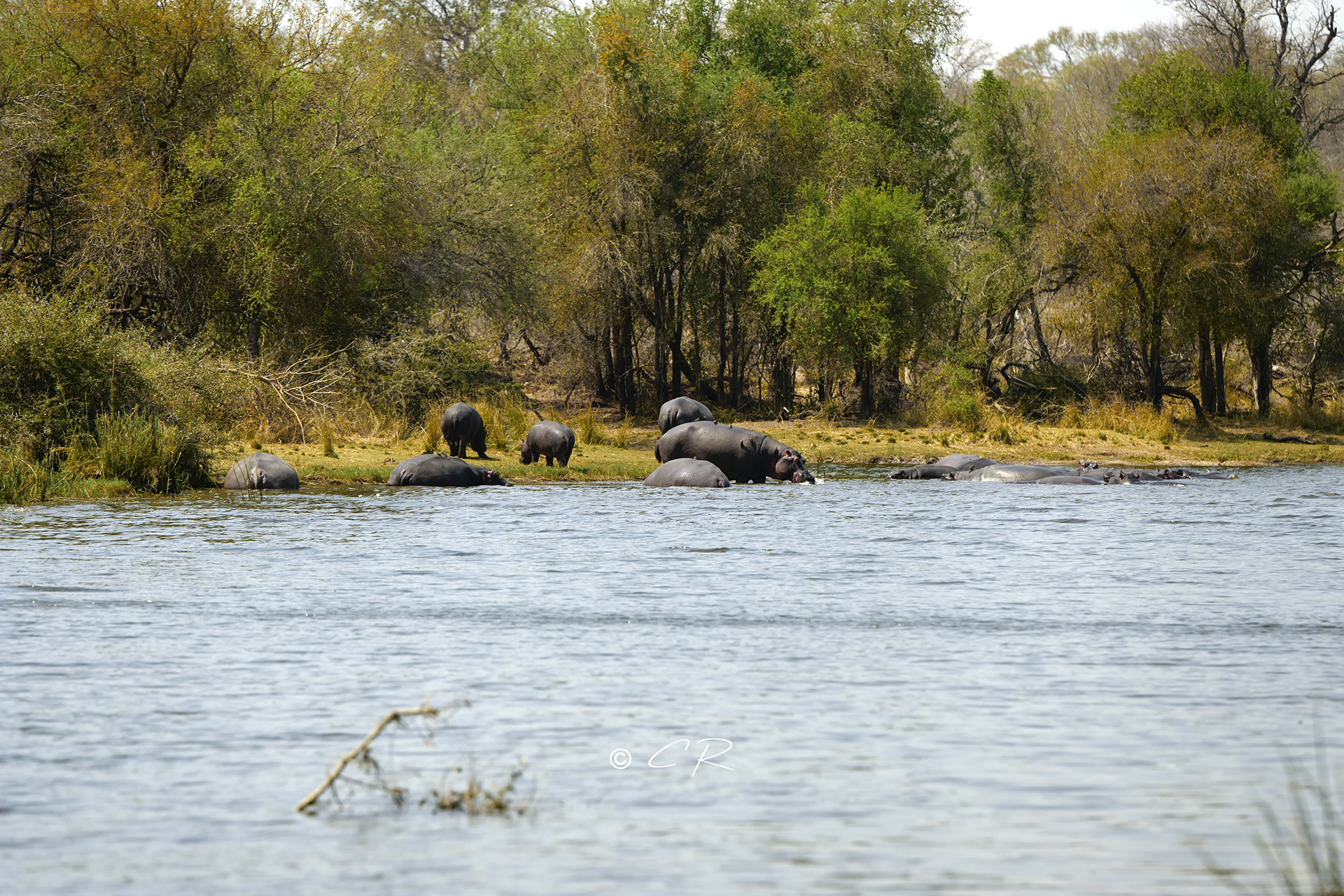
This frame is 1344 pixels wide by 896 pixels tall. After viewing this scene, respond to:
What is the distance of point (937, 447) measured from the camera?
3048cm

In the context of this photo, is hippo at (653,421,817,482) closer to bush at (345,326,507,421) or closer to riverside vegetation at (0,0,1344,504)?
riverside vegetation at (0,0,1344,504)

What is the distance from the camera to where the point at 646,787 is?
6484mm

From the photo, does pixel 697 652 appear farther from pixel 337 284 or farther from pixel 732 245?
pixel 732 245

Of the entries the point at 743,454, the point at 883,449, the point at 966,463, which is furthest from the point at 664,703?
the point at 883,449

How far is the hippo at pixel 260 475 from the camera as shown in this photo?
20516mm

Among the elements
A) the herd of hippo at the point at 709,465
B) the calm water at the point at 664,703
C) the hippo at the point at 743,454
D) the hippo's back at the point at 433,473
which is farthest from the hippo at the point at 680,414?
the calm water at the point at 664,703

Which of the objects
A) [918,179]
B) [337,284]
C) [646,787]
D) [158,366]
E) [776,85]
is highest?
[776,85]

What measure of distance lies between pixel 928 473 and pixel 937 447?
5565 millimetres

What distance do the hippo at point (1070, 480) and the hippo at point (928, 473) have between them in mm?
1621

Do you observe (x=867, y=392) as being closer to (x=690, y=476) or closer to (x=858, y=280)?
(x=858, y=280)

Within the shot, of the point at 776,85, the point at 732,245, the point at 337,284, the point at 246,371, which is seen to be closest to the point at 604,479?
the point at 246,371

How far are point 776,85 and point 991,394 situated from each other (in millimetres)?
10449

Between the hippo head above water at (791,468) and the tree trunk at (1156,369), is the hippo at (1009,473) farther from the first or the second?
the tree trunk at (1156,369)

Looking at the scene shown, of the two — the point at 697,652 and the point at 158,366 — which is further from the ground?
the point at 158,366
